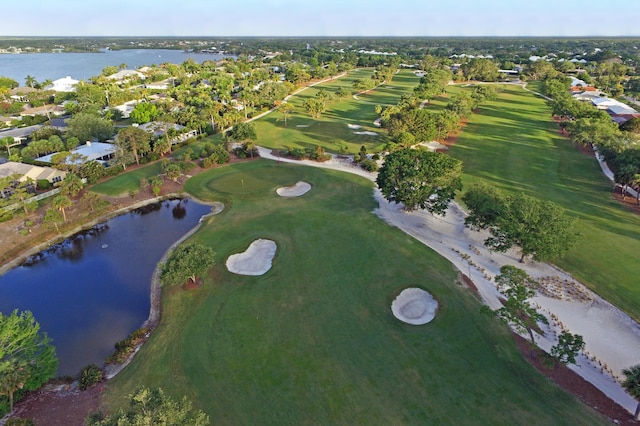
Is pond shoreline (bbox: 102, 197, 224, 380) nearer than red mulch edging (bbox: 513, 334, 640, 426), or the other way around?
red mulch edging (bbox: 513, 334, 640, 426)

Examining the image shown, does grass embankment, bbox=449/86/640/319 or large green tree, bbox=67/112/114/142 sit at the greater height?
large green tree, bbox=67/112/114/142

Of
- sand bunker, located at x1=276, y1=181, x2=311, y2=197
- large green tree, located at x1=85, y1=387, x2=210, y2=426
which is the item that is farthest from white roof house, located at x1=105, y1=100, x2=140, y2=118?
large green tree, located at x1=85, y1=387, x2=210, y2=426

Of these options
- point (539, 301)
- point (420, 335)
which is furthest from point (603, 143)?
point (420, 335)

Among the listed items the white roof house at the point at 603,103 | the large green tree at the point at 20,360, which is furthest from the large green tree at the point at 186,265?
the white roof house at the point at 603,103

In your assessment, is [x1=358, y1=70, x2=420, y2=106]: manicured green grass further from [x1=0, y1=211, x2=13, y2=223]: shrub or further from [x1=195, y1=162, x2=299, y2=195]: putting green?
[x1=0, y1=211, x2=13, y2=223]: shrub

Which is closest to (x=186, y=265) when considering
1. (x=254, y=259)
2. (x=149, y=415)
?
(x=254, y=259)

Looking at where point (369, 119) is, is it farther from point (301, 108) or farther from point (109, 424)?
point (109, 424)
